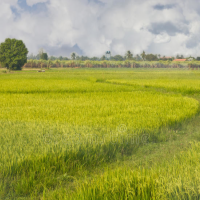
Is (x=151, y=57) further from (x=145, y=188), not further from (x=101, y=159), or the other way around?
(x=145, y=188)

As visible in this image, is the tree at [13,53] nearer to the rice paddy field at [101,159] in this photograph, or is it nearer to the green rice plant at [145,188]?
the rice paddy field at [101,159]

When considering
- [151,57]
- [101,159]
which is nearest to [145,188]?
[101,159]

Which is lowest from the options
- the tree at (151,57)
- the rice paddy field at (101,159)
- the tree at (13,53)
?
the rice paddy field at (101,159)

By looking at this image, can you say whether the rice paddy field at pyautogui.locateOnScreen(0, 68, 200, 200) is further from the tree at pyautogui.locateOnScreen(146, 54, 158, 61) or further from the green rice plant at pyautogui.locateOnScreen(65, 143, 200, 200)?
the tree at pyautogui.locateOnScreen(146, 54, 158, 61)

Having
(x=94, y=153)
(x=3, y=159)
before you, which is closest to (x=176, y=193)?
(x=94, y=153)

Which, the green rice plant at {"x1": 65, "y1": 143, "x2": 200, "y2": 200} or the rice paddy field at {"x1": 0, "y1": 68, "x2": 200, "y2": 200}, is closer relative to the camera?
the green rice plant at {"x1": 65, "y1": 143, "x2": 200, "y2": 200}

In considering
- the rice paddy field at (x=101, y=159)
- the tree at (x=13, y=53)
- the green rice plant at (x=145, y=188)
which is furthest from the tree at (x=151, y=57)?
the green rice plant at (x=145, y=188)

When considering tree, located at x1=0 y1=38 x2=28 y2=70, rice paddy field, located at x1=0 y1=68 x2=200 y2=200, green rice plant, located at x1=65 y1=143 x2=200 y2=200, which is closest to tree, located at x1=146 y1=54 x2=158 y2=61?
tree, located at x1=0 y1=38 x2=28 y2=70

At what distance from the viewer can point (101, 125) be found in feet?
13.9

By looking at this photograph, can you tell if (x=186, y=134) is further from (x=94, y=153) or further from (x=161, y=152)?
(x=94, y=153)

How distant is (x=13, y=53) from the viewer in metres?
45.3

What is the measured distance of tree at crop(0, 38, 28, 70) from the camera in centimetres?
4484

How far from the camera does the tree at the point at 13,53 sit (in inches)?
1766

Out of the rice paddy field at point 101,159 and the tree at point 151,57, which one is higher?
the tree at point 151,57
